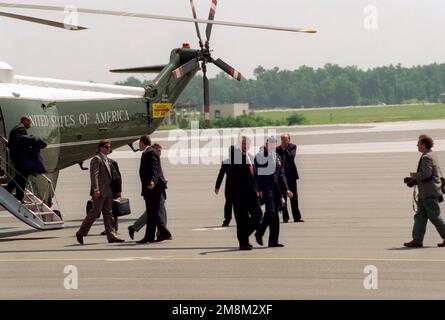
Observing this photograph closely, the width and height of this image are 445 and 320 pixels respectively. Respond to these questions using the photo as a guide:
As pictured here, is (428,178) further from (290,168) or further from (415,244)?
(290,168)

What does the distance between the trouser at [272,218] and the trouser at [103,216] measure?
2848mm

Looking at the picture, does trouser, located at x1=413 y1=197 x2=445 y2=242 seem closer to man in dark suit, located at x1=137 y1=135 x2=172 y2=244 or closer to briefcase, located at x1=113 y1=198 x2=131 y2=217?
man in dark suit, located at x1=137 y1=135 x2=172 y2=244

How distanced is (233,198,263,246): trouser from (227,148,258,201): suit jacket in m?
0.07

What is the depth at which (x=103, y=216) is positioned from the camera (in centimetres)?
1917

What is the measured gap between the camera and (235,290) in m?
13.6

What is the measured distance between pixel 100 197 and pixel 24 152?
2381 mm

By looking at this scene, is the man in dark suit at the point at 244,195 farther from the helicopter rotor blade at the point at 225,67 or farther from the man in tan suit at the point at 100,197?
the helicopter rotor blade at the point at 225,67

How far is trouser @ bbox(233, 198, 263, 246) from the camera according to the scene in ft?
57.4

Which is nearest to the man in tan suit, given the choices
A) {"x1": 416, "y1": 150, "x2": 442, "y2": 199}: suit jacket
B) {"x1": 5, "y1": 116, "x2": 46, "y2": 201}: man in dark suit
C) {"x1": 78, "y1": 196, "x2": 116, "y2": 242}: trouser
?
{"x1": 78, "y1": 196, "x2": 116, "y2": 242}: trouser

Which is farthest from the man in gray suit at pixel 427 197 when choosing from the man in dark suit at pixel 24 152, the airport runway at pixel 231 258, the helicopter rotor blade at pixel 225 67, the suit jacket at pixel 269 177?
the helicopter rotor blade at pixel 225 67

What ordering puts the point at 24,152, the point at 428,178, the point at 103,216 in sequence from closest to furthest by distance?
the point at 428,178 → the point at 103,216 → the point at 24,152

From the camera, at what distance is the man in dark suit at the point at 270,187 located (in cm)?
1777

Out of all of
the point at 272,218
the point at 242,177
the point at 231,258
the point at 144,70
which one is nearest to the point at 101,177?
the point at 242,177

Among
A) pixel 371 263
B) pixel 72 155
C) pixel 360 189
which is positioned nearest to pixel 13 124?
pixel 72 155
